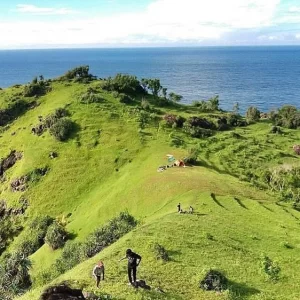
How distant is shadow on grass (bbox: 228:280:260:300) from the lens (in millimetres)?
27480

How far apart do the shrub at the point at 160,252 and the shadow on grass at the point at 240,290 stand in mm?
5417

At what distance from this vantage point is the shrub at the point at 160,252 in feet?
106

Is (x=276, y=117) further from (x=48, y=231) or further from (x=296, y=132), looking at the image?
(x=48, y=231)

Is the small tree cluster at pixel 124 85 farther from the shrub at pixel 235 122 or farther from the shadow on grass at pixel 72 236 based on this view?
the shadow on grass at pixel 72 236

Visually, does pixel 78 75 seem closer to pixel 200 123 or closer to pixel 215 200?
pixel 200 123

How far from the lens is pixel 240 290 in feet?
93.6

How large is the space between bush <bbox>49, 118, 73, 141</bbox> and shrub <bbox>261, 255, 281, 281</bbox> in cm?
6982

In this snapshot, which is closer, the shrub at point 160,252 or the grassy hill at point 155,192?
the grassy hill at point 155,192

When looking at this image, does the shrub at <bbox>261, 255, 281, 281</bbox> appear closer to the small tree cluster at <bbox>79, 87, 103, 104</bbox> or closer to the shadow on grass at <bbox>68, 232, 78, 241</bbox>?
the shadow on grass at <bbox>68, 232, 78, 241</bbox>

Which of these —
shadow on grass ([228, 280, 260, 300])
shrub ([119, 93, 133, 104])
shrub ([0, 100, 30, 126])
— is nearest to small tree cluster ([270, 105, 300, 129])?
shrub ([119, 93, 133, 104])

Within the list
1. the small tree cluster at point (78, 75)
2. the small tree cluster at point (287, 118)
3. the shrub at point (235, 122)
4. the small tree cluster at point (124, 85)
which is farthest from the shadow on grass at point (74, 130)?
the small tree cluster at point (287, 118)

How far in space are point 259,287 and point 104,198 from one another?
47.3m

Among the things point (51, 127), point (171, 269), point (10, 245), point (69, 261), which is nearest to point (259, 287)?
point (171, 269)

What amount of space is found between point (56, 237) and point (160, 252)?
36.6m
